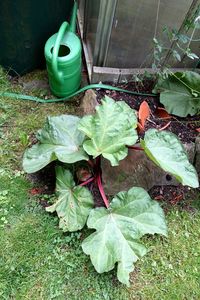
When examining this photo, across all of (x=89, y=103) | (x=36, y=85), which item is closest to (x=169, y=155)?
(x=89, y=103)

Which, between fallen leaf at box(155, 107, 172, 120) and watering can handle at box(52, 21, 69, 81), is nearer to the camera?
watering can handle at box(52, 21, 69, 81)

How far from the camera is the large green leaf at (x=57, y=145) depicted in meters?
1.84

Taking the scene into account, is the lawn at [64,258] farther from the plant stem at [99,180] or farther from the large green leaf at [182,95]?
the large green leaf at [182,95]

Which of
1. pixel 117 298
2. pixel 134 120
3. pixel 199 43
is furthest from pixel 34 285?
pixel 199 43

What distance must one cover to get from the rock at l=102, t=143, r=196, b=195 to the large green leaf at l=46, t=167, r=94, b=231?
0.63 feet

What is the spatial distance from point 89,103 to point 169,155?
640 millimetres

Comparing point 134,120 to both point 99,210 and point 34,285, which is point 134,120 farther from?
point 34,285

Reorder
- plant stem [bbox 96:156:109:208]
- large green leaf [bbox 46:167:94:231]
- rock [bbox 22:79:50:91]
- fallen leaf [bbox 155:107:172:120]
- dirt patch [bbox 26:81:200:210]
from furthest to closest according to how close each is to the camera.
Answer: rock [bbox 22:79:50:91], fallen leaf [bbox 155:107:172:120], dirt patch [bbox 26:81:200:210], plant stem [bbox 96:156:109:208], large green leaf [bbox 46:167:94:231]

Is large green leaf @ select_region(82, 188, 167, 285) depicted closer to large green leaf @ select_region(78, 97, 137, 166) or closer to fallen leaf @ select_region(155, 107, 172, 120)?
large green leaf @ select_region(78, 97, 137, 166)

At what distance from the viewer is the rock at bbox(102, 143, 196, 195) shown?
77.9 inches

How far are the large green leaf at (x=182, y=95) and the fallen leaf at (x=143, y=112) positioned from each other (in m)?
0.10

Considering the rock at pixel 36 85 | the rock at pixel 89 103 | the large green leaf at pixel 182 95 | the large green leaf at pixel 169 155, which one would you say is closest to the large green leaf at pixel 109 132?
the large green leaf at pixel 169 155

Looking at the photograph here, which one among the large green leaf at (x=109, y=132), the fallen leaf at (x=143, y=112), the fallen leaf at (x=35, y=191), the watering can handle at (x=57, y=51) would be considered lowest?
the fallen leaf at (x=35, y=191)

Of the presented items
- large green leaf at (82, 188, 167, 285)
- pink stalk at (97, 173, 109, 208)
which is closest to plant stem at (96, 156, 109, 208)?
pink stalk at (97, 173, 109, 208)
